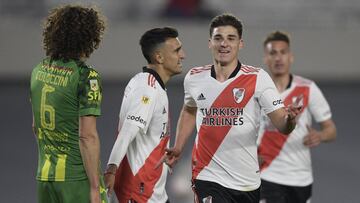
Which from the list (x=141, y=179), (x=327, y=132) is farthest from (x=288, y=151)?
(x=141, y=179)

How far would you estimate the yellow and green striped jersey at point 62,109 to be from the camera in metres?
5.09

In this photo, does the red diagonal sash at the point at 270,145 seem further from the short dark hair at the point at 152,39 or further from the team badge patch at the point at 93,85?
the team badge patch at the point at 93,85

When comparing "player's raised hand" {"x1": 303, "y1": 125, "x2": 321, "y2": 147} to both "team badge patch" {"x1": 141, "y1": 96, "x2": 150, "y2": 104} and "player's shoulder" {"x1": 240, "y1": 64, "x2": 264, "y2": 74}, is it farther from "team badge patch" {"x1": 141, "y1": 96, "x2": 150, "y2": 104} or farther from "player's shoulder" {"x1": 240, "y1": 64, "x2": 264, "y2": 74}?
"team badge patch" {"x1": 141, "y1": 96, "x2": 150, "y2": 104}

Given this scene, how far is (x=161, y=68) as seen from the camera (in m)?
6.05

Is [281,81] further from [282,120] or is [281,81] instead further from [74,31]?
[74,31]

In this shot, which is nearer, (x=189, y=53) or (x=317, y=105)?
(x=317, y=105)

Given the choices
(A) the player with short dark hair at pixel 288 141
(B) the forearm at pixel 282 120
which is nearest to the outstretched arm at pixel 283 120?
(B) the forearm at pixel 282 120

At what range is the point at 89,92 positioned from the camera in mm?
5078

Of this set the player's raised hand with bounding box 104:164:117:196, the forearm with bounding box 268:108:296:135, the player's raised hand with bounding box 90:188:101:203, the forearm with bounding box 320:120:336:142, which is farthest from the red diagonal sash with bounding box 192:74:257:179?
the forearm with bounding box 320:120:336:142

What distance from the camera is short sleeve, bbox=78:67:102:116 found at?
5.05 meters

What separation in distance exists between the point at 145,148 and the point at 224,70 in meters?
0.77

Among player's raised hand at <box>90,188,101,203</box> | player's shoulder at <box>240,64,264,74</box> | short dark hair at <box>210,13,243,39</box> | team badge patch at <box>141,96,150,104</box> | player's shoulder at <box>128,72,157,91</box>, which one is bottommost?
player's raised hand at <box>90,188,101,203</box>

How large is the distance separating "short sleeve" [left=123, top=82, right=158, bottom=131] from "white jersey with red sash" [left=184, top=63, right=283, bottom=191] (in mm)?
416

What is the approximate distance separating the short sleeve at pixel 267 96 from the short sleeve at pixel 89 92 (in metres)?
1.22
